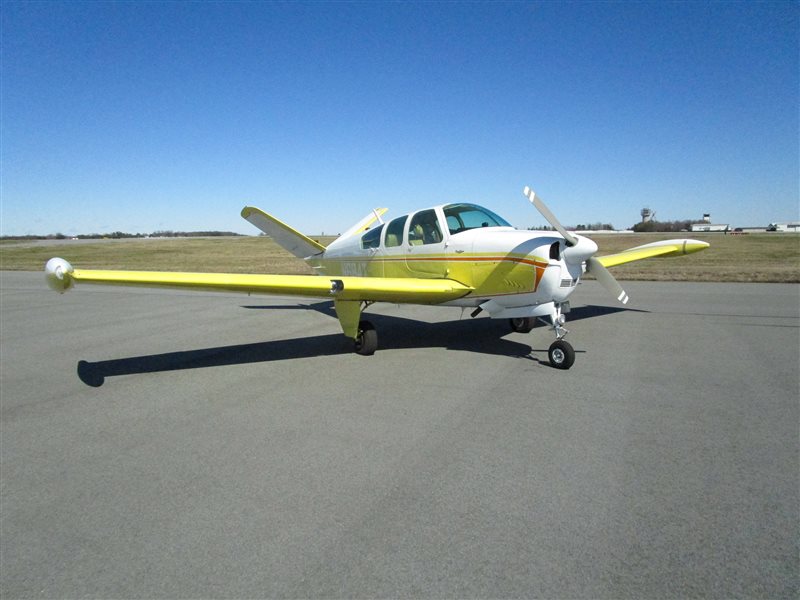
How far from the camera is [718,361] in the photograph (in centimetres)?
658

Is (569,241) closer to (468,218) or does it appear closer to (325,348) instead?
(468,218)

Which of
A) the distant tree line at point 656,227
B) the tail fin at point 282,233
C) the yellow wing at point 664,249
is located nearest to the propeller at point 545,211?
the yellow wing at point 664,249

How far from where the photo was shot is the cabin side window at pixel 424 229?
25.5 feet

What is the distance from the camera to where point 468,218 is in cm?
776

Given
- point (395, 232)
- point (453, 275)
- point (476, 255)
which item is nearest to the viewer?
point (476, 255)

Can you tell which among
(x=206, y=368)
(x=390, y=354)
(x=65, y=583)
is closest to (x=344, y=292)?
(x=390, y=354)

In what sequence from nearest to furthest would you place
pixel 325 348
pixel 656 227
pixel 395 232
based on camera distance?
pixel 325 348 → pixel 395 232 → pixel 656 227

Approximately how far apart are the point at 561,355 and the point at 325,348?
418 centimetres

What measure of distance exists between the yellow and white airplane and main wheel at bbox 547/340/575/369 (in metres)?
0.01

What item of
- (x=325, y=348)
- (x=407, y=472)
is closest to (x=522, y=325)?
(x=325, y=348)

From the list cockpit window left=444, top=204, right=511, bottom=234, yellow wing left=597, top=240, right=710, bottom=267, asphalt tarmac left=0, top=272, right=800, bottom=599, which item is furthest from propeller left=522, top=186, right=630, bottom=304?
yellow wing left=597, top=240, right=710, bottom=267

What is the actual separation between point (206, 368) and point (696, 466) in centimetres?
648

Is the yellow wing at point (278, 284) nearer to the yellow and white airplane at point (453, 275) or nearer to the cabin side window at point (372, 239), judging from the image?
the yellow and white airplane at point (453, 275)

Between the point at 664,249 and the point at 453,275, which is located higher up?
the point at 664,249
